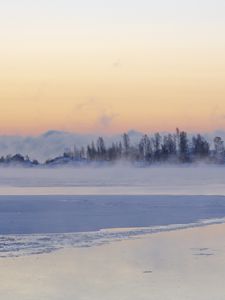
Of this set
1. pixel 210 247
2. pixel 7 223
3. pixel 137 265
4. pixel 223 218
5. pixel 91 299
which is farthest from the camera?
pixel 223 218

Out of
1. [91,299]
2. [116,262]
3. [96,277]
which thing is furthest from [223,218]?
[91,299]

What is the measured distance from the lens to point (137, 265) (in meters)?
11.5

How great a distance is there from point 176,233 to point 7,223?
461 cm

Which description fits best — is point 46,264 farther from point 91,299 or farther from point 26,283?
point 91,299

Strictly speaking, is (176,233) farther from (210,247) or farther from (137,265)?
(137,265)

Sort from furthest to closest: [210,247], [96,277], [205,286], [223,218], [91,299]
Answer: [223,218] → [210,247] → [96,277] → [205,286] → [91,299]

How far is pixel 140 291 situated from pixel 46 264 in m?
2.72

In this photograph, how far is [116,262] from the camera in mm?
11844

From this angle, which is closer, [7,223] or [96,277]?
[96,277]

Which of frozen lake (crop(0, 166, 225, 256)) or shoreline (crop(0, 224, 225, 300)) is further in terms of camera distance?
frozen lake (crop(0, 166, 225, 256))

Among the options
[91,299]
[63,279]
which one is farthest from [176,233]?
[91,299]

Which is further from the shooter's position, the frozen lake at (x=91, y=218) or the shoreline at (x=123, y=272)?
the frozen lake at (x=91, y=218)

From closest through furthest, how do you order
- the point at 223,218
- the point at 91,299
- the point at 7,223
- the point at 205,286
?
the point at 91,299 < the point at 205,286 < the point at 7,223 < the point at 223,218

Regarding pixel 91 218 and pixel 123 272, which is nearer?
pixel 123 272
